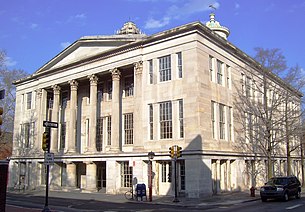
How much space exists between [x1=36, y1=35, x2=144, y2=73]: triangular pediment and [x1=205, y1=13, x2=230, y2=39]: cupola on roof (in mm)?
12972

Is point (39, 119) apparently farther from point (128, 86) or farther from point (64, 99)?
point (128, 86)

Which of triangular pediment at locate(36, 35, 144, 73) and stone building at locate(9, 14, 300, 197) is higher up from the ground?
triangular pediment at locate(36, 35, 144, 73)

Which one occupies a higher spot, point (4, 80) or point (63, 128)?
point (4, 80)

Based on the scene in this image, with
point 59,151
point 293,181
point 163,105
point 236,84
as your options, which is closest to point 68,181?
point 59,151

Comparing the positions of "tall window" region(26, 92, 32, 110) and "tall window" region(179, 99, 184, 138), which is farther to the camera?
"tall window" region(26, 92, 32, 110)

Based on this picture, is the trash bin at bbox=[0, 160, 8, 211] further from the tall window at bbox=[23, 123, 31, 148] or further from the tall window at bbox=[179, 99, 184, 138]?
the tall window at bbox=[23, 123, 31, 148]

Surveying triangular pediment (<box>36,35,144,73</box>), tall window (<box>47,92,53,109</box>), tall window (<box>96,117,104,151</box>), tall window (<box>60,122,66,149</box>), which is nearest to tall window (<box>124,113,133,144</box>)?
tall window (<box>96,117,104,151</box>)

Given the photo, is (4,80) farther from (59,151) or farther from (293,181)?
(293,181)

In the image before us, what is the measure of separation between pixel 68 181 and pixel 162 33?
1977cm

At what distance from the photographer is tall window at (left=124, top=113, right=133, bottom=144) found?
35.2 meters

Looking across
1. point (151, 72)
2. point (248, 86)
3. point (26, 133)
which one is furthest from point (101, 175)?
point (248, 86)

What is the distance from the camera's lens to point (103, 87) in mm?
39344

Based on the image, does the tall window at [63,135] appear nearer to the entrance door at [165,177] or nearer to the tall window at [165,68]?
the entrance door at [165,177]

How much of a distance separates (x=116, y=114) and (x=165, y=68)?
23.1 feet
